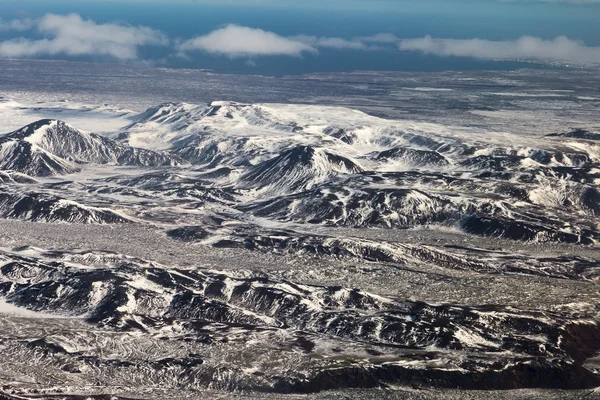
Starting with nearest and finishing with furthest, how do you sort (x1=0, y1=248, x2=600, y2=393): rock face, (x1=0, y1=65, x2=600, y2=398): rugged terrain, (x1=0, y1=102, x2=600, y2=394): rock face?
(x1=0, y1=248, x2=600, y2=393): rock face → (x1=0, y1=65, x2=600, y2=398): rugged terrain → (x1=0, y1=102, x2=600, y2=394): rock face

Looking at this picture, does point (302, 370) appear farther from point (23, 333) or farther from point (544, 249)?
point (544, 249)

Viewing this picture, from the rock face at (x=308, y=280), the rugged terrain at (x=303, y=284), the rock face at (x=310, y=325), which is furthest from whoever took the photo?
the rock face at (x=308, y=280)

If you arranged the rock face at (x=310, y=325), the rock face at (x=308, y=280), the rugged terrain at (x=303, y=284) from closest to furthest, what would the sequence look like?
the rock face at (x=310, y=325), the rugged terrain at (x=303, y=284), the rock face at (x=308, y=280)

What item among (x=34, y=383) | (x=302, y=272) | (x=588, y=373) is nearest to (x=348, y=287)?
(x=302, y=272)

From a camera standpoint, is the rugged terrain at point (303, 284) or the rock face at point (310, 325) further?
the rugged terrain at point (303, 284)

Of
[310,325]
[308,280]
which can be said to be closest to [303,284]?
[308,280]

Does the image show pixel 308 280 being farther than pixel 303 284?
Yes

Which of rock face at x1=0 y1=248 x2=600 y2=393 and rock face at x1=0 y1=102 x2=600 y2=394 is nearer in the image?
rock face at x1=0 y1=248 x2=600 y2=393

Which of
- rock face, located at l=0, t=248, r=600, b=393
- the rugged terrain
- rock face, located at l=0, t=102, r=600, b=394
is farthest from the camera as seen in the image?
rock face, located at l=0, t=102, r=600, b=394

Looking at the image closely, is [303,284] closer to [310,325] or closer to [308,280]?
[308,280]

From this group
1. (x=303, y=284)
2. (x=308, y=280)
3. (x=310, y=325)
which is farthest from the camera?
(x=308, y=280)

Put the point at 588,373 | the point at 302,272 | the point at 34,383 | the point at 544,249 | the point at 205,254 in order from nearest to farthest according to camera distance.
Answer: the point at 34,383 → the point at 588,373 → the point at 302,272 → the point at 205,254 → the point at 544,249
